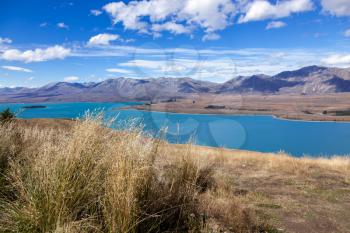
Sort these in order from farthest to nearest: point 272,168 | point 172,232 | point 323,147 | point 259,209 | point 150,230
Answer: point 323,147, point 272,168, point 259,209, point 172,232, point 150,230

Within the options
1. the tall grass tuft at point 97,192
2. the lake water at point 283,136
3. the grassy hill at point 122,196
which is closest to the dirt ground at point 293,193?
the grassy hill at point 122,196

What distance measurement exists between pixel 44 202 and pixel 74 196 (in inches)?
11.8

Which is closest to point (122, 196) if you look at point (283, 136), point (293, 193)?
point (293, 193)

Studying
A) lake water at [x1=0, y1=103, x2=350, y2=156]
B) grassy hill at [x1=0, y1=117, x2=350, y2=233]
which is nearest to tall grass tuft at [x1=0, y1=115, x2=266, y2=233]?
grassy hill at [x1=0, y1=117, x2=350, y2=233]

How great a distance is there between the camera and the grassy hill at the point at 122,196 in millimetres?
3445

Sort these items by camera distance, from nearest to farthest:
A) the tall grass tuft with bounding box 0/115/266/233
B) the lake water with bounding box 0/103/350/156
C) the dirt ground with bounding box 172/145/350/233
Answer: the tall grass tuft with bounding box 0/115/266/233
the dirt ground with bounding box 172/145/350/233
the lake water with bounding box 0/103/350/156

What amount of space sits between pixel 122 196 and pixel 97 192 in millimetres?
457

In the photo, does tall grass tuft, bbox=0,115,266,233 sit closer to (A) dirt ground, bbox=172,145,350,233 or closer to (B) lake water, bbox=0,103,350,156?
(A) dirt ground, bbox=172,145,350,233

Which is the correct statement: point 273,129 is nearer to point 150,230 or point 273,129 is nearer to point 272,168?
point 272,168

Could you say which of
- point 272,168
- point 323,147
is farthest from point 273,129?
point 272,168

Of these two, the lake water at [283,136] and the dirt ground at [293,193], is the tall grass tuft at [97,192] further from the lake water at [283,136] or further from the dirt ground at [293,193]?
the lake water at [283,136]

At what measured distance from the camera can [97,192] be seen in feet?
12.5

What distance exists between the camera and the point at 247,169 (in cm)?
1123

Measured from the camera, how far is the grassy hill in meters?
3.45
